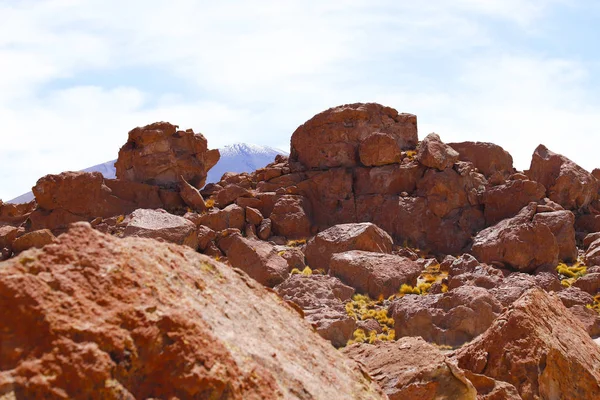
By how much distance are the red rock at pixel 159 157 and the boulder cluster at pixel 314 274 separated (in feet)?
0.28

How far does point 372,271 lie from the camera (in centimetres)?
2347

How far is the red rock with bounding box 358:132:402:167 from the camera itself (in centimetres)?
3219

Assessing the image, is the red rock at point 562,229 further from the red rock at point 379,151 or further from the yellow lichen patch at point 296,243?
the yellow lichen patch at point 296,243

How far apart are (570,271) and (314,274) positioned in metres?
9.55

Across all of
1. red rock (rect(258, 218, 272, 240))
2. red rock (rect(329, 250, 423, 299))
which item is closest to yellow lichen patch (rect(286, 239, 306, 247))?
red rock (rect(258, 218, 272, 240))

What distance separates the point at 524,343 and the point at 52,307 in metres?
5.62

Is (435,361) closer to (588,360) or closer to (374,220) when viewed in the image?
(588,360)

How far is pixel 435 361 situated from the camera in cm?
692

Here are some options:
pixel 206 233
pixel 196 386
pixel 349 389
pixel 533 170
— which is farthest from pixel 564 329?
pixel 533 170

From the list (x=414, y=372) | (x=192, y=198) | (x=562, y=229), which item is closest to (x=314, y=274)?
(x=192, y=198)

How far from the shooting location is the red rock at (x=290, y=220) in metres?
30.4

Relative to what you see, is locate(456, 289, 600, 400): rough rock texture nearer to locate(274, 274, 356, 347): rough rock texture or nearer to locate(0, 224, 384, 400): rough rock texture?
locate(0, 224, 384, 400): rough rock texture

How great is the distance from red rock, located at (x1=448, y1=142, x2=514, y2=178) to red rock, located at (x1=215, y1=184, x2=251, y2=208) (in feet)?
32.5

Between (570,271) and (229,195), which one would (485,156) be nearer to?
(570,271)
